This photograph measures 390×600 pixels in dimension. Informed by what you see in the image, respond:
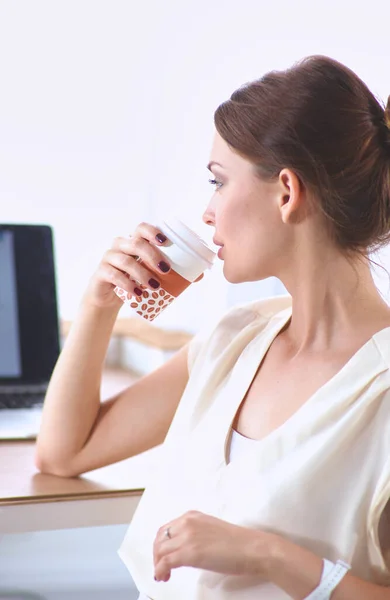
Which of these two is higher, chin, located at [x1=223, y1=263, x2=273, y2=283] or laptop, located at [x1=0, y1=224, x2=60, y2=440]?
chin, located at [x1=223, y1=263, x2=273, y2=283]

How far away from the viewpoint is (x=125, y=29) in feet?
6.90

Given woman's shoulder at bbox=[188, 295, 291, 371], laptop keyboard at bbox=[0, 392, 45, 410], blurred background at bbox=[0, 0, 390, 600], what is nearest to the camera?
woman's shoulder at bbox=[188, 295, 291, 371]

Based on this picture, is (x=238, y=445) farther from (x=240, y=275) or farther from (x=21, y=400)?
(x=21, y=400)

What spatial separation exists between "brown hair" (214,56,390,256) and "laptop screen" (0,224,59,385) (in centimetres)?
65

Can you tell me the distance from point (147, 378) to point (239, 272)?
28cm

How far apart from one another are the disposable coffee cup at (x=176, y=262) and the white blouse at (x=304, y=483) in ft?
0.53

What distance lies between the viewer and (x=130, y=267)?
1.05m

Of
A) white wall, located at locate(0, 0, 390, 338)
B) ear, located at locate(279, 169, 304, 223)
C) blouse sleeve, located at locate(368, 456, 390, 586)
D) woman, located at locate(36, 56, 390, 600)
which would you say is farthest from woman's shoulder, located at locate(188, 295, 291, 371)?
white wall, located at locate(0, 0, 390, 338)

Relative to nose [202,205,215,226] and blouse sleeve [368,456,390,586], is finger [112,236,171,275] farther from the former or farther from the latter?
blouse sleeve [368,456,390,586]

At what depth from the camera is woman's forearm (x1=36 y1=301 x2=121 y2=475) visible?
1164 mm

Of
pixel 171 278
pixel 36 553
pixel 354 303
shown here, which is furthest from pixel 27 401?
pixel 354 303

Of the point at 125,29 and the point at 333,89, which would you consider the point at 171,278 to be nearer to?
the point at 333,89

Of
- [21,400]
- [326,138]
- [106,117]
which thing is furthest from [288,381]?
[106,117]

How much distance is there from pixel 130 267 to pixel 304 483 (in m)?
0.35
